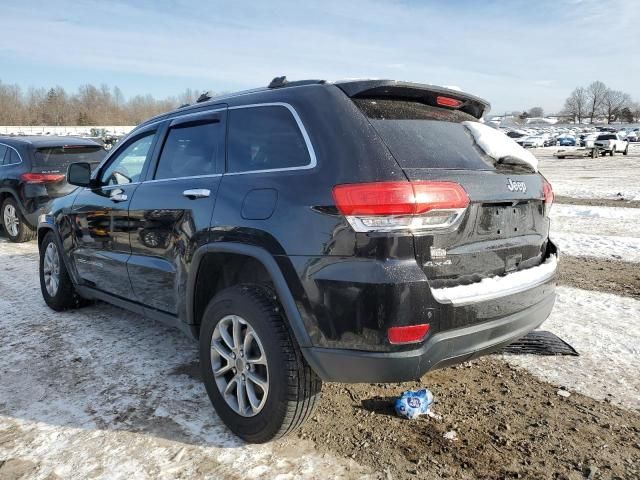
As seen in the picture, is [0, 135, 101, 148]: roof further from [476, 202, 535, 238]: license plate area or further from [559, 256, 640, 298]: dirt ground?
[476, 202, 535, 238]: license plate area

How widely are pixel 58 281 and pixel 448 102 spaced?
4.02 meters

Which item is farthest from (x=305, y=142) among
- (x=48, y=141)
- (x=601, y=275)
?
(x=48, y=141)

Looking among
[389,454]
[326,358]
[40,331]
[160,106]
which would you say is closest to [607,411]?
[389,454]

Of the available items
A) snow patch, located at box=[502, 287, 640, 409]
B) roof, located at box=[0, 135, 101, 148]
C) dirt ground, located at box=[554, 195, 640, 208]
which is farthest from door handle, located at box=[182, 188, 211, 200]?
dirt ground, located at box=[554, 195, 640, 208]

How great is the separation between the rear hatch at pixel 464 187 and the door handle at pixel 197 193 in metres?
1.02

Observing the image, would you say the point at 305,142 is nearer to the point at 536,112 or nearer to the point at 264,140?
the point at 264,140

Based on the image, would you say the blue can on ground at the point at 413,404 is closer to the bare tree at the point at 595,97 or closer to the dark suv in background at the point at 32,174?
the dark suv in background at the point at 32,174

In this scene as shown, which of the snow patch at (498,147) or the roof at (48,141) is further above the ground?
the roof at (48,141)

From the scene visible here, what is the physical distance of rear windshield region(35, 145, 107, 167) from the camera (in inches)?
344

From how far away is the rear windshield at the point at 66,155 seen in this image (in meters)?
8.73

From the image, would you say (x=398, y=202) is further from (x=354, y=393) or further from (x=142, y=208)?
(x=142, y=208)

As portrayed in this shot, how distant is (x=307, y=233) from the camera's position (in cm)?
246

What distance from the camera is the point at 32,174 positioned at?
8531mm

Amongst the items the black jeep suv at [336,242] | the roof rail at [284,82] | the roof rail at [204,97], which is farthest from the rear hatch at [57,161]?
the roof rail at [284,82]
